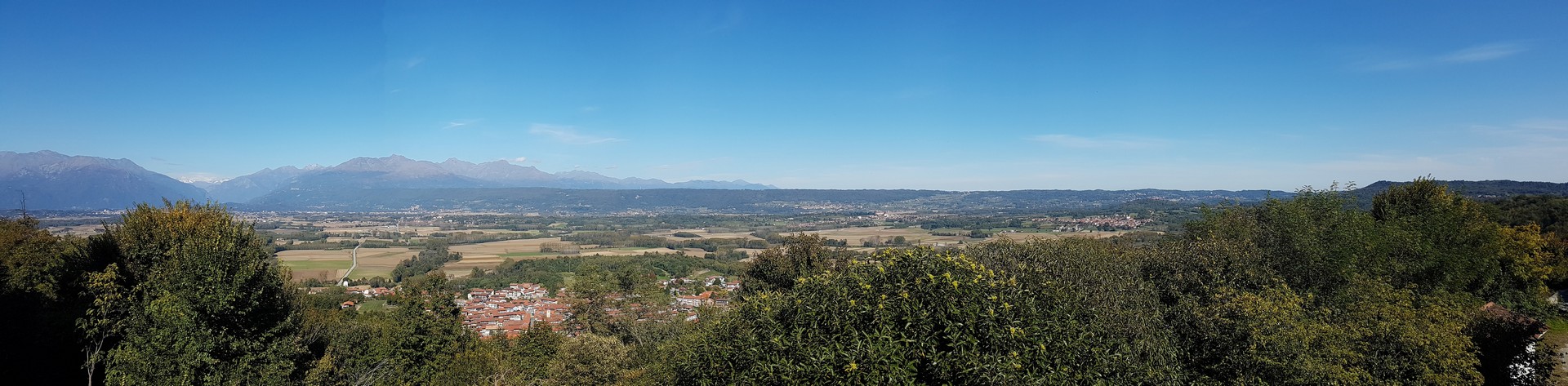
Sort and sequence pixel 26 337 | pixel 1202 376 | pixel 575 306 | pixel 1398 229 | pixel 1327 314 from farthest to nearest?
pixel 575 306
pixel 1398 229
pixel 26 337
pixel 1327 314
pixel 1202 376

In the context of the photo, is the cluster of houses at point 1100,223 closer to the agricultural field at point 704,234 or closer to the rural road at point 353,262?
the agricultural field at point 704,234

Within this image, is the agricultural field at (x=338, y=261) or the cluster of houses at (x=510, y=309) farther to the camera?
the agricultural field at (x=338, y=261)

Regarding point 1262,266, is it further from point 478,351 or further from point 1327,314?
point 478,351

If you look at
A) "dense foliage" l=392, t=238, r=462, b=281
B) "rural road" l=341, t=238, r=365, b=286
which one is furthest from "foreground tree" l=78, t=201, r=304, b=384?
"rural road" l=341, t=238, r=365, b=286

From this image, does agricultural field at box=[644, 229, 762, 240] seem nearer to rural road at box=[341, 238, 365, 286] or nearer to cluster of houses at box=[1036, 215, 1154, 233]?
rural road at box=[341, 238, 365, 286]

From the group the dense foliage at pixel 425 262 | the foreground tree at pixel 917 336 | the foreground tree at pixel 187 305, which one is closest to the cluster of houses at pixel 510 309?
the dense foliage at pixel 425 262

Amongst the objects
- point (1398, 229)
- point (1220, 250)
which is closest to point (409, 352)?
point (1220, 250)

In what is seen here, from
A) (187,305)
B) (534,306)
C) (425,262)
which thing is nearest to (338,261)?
(425,262)
